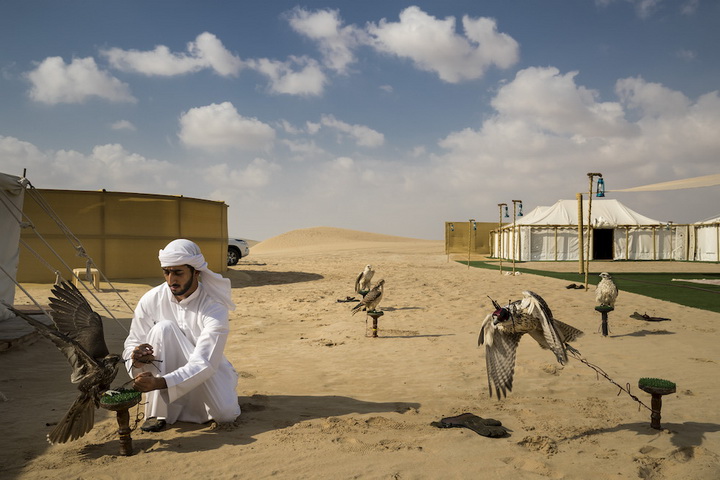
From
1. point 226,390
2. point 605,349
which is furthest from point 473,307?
point 226,390

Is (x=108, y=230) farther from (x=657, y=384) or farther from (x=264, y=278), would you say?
(x=657, y=384)

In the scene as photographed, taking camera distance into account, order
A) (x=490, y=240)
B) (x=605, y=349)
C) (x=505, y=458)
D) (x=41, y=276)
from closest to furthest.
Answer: (x=505, y=458) < (x=605, y=349) < (x=41, y=276) < (x=490, y=240)

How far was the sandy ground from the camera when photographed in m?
3.15

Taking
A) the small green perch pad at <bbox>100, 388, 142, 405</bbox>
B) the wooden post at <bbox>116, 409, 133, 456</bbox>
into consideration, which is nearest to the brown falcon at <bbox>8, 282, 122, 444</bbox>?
the small green perch pad at <bbox>100, 388, 142, 405</bbox>

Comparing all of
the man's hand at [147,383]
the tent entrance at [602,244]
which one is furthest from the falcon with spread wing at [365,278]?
the tent entrance at [602,244]

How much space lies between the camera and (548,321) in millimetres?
3438

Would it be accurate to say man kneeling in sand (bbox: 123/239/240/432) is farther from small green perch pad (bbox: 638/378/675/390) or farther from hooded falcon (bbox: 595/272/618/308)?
hooded falcon (bbox: 595/272/618/308)

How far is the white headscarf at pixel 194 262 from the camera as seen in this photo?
3.50 m

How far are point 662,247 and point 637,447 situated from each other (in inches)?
1212

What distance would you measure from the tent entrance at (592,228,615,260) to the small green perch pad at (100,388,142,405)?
31272 millimetres

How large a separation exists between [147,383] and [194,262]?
3.06 ft

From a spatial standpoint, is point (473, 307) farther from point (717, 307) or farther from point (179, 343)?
point (179, 343)

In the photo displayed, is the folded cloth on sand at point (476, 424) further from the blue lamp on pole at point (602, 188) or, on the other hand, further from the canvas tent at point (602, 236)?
the canvas tent at point (602, 236)

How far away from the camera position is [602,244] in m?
30.1
